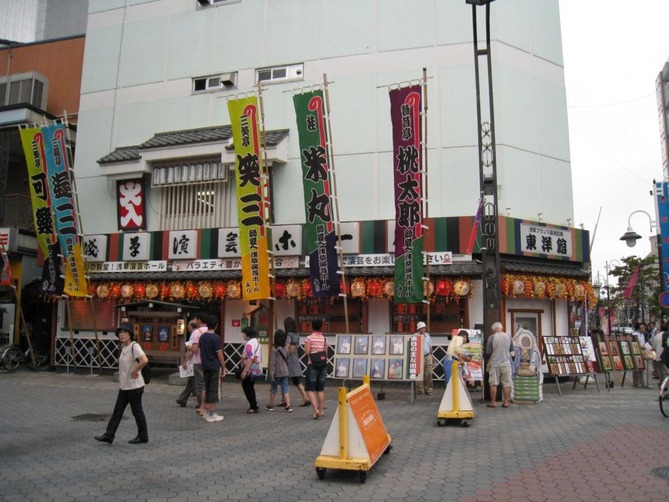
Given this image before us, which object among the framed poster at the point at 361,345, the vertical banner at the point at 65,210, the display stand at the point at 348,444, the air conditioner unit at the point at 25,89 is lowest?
the display stand at the point at 348,444

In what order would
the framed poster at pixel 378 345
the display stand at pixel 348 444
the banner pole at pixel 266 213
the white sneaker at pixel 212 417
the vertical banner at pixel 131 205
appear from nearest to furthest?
1. the display stand at pixel 348 444
2. the white sneaker at pixel 212 417
3. the framed poster at pixel 378 345
4. the banner pole at pixel 266 213
5. the vertical banner at pixel 131 205

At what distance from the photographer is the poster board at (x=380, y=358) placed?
1314cm

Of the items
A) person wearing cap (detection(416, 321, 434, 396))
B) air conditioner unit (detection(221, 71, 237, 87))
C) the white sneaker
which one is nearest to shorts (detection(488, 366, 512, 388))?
person wearing cap (detection(416, 321, 434, 396))

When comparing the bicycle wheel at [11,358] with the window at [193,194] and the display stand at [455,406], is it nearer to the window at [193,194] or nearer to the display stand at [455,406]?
the window at [193,194]

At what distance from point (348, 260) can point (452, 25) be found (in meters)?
7.98

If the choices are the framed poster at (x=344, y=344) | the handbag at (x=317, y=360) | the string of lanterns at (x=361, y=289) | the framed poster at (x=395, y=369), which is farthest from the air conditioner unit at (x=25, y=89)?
the framed poster at (x=395, y=369)

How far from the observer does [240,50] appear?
19.2 meters

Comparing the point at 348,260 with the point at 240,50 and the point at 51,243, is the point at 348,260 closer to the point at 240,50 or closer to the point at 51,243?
the point at 240,50

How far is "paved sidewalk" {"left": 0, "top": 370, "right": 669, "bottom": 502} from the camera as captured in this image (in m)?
6.10

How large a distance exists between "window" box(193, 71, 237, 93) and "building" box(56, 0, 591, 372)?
0.07 meters

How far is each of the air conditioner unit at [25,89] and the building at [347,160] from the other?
14.6 feet

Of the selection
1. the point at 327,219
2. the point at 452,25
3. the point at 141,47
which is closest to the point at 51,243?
the point at 141,47

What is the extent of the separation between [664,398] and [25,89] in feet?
78.1

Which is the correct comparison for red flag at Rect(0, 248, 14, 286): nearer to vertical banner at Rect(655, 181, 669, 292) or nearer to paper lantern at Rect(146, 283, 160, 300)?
paper lantern at Rect(146, 283, 160, 300)
